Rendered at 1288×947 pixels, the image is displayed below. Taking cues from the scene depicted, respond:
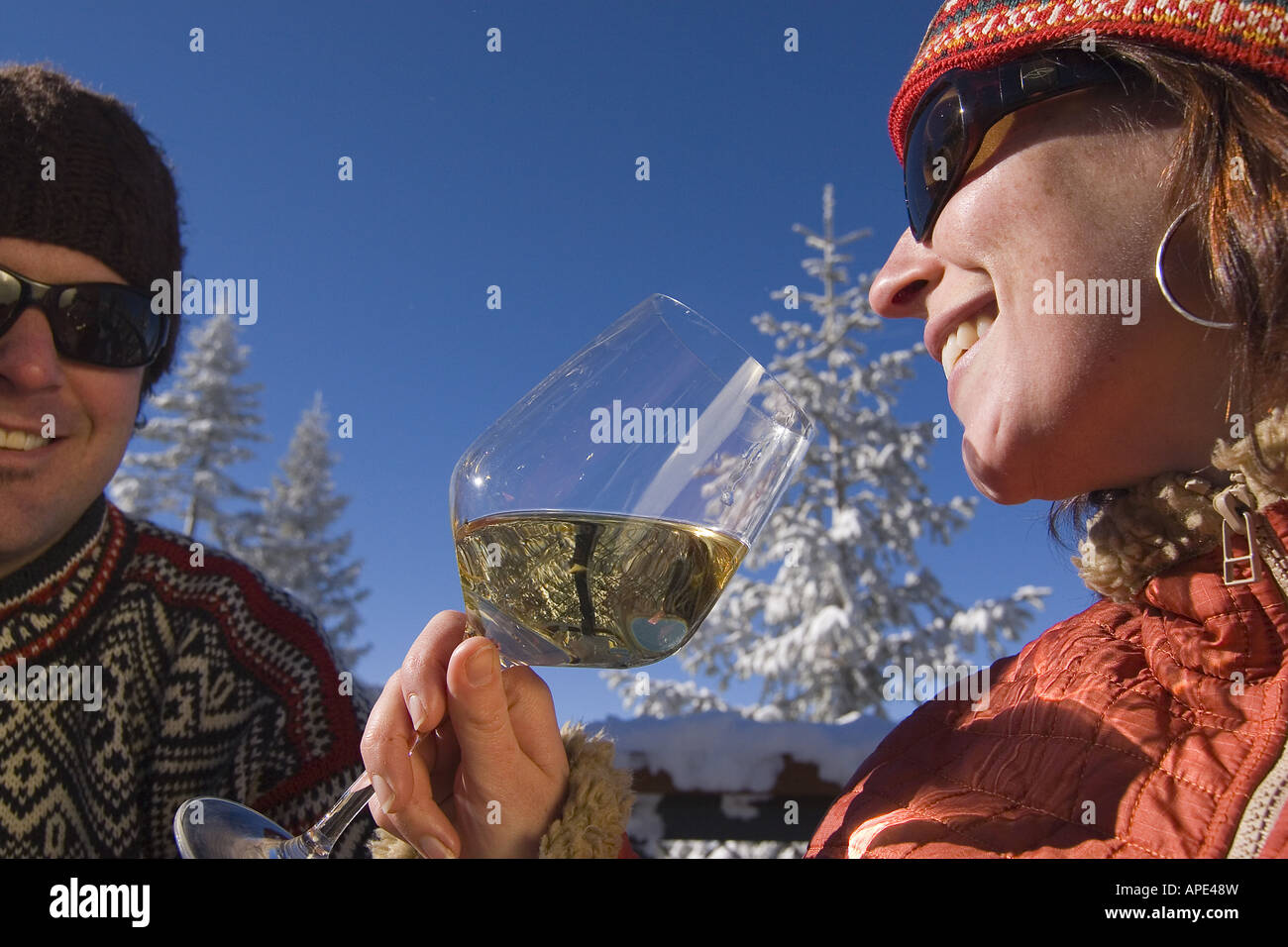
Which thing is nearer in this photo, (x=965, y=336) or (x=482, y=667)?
(x=482, y=667)

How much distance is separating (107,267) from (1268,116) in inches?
111

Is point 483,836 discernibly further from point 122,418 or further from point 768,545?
point 768,545

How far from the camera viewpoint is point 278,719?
98.0 inches

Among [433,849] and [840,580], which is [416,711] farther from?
[840,580]

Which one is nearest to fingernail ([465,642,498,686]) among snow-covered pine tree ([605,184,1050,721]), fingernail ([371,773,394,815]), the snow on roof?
fingernail ([371,773,394,815])

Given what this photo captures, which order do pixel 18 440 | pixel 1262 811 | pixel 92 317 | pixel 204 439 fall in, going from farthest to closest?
pixel 204 439, pixel 92 317, pixel 18 440, pixel 1262 811

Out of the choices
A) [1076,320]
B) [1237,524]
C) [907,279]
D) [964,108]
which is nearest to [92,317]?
[907,279]

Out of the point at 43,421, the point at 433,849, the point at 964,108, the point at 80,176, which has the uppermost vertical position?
the point at 80,176

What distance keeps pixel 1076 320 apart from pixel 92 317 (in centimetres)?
251

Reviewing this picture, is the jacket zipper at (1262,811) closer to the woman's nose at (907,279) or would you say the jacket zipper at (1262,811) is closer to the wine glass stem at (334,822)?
the woman's nose at (907,279)

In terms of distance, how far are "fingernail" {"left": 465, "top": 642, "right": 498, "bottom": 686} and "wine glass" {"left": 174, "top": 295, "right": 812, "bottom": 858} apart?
0.03 meters

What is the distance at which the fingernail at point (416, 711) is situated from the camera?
129 cm

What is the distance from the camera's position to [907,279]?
1.56 metres

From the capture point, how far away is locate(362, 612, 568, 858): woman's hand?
1.30 metres
